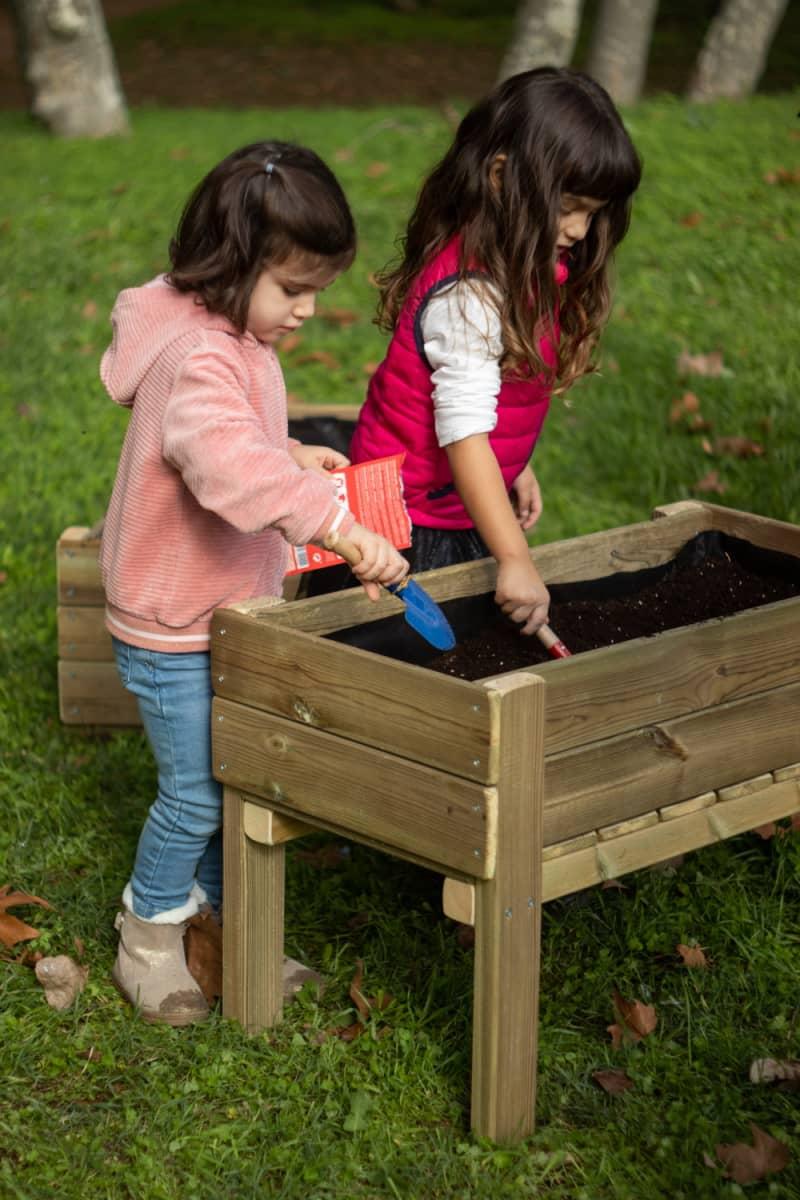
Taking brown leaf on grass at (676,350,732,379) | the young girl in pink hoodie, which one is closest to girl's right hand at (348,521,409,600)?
the young girl in pink hoodie

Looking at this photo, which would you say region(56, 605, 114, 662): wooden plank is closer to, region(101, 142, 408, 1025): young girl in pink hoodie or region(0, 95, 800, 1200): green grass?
region(0, 95, 800, 1200): green grass

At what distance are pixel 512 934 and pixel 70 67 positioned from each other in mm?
9724

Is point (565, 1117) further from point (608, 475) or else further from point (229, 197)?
point (608, 475)

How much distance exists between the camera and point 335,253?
8.89 feet

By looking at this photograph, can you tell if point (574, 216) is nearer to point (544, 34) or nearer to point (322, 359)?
point (322, 359)

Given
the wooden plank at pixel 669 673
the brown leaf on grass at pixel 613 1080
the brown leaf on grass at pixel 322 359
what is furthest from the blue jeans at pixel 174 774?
the brown leaf on grass at pixel 322 359

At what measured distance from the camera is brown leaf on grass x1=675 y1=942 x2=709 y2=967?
3.20 m

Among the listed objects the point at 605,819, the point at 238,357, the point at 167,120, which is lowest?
the point at 167,120

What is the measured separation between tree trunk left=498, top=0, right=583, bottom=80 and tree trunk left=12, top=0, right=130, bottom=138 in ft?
9.35

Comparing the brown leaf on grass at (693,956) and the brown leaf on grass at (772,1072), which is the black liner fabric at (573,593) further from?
the brown leaf on grass at (772,1072)

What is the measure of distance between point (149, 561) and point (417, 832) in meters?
0.73

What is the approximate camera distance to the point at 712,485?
18.4ft

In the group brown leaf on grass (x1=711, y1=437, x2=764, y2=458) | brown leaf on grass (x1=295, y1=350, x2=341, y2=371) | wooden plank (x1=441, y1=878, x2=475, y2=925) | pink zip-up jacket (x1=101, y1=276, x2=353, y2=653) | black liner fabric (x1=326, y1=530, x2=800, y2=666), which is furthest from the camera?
brown leaf on grass (x1=295, y1=350, x2=341, y2=371)

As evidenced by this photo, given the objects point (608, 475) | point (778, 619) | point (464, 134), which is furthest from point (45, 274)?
point (778, 619)
